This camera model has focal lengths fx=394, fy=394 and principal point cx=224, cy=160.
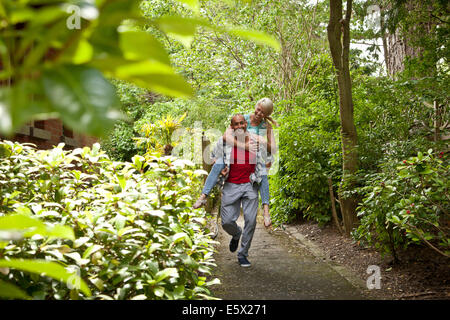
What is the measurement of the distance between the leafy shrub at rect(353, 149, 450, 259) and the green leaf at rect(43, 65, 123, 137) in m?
3.66

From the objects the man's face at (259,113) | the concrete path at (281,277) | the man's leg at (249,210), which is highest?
the man's face at (259,113)

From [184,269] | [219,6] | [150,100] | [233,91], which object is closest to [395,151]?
[184,269]

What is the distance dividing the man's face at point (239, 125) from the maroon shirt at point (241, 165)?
0.23 metres

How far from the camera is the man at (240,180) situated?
5.47 m

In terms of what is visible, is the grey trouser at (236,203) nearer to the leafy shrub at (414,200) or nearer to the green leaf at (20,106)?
the leafy shrub at (414,200)

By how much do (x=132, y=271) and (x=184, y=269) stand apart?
497 millimetres

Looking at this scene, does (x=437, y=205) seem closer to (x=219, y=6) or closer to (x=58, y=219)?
(x=58, y=219)

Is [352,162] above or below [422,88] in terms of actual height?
below

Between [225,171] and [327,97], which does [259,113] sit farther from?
[327,97]

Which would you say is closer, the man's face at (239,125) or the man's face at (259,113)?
the man's face at (239,125)

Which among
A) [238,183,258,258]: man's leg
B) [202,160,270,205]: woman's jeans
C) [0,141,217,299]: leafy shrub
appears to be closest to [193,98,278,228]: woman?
[202,160,270,205]: woman's jeans

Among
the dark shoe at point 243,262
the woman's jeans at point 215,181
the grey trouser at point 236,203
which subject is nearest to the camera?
the dark shoe at point 243,262

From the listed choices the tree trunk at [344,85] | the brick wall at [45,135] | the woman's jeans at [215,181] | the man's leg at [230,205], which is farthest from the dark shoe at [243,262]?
the brick wall at [45,135]

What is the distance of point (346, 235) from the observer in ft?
20.6
